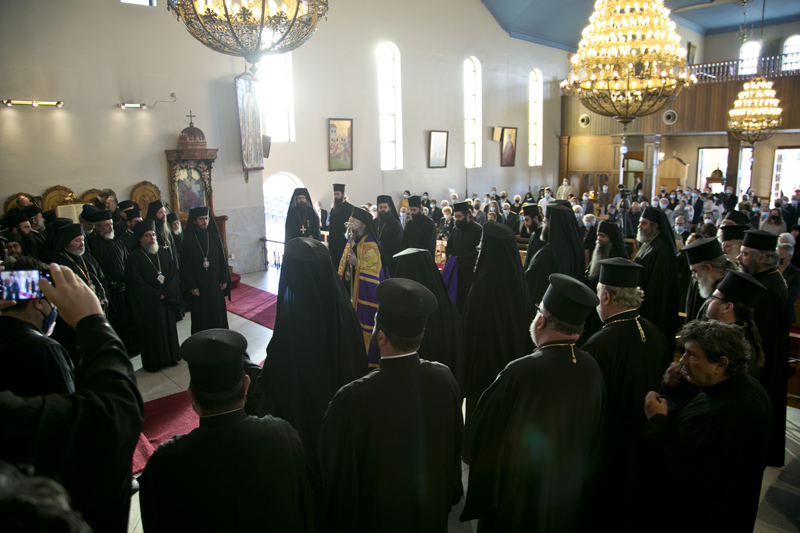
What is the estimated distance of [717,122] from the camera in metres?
19.3

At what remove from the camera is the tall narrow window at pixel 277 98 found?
14.1m

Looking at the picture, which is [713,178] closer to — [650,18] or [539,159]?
[539,159]

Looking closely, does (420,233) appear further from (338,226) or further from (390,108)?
(390,108)

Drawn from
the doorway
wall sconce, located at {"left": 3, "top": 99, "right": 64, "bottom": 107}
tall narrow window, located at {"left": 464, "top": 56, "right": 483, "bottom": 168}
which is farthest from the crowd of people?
tall narrow window, located at {"left": 464, "top": 56, "right": 483, "bottom": 168}

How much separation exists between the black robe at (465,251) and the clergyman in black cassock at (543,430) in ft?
12.2

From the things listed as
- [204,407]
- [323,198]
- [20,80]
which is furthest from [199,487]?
[323,198]

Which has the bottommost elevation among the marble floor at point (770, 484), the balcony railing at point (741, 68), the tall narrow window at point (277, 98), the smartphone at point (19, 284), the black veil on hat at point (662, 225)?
the marble floor at point (770, 484)

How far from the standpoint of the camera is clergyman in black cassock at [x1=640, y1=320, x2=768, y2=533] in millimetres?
2088

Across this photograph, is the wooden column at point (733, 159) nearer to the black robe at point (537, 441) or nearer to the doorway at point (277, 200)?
the doorway at point (277, 200)

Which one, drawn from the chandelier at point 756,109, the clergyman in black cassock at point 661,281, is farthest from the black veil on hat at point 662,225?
the chandelier at point 756,109

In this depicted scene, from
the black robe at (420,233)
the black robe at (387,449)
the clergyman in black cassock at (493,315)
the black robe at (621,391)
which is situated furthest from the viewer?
the black robe at (420,233)

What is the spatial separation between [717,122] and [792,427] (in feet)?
60.3

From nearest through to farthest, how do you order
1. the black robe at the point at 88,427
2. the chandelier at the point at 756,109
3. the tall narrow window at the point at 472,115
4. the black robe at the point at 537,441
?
the black robe at the point at 88,427 → the black robe at the point at 537,441 → the chandelier at the point at 756,109 → the tall narrow window at the point at 472,115

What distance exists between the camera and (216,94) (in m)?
12.2
